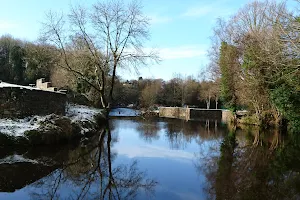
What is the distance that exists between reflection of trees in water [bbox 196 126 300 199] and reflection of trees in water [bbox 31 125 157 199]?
161 cm

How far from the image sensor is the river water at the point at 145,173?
5844 mm

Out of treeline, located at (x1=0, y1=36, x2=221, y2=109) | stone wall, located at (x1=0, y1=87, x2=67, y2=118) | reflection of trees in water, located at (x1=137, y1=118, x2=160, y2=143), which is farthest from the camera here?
treeline, located at (x1=0, y1=36, x2=221, y2=109)

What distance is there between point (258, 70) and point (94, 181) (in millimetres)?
17920

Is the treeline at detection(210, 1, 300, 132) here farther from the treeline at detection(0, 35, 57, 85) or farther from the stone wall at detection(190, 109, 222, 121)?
the treeline at detection(0, 35, 57, 85)

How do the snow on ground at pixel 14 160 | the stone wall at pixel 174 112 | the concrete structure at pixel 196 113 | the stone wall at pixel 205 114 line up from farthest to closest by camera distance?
the stone wall at pixel 174 112 < the stone wall at pixel 205 114 < the concrete structure at pixel 196 113 < the snow on ground at pixel 14 160

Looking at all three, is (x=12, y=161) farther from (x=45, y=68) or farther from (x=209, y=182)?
(x=45, y=68)

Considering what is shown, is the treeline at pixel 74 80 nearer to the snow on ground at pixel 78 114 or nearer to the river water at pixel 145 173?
the snow on ground at pixel 78 114

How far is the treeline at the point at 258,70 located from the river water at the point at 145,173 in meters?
5.69

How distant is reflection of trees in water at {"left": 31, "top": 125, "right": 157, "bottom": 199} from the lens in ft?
18.6

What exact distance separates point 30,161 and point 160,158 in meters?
4.00

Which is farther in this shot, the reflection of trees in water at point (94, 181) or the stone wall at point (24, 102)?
the stone wall at point (24, 102)

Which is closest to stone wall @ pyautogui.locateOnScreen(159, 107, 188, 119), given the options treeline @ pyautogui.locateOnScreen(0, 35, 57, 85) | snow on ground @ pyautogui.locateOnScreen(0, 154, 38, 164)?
treeline @ pyautogui.locateOnScreen(0, 35, 57, 85)

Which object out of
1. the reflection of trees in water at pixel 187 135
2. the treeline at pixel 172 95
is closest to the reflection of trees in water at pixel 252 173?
the reflection of trees in water at pixel 187 135

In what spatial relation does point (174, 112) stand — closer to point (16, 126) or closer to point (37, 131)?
point (37, 131)
